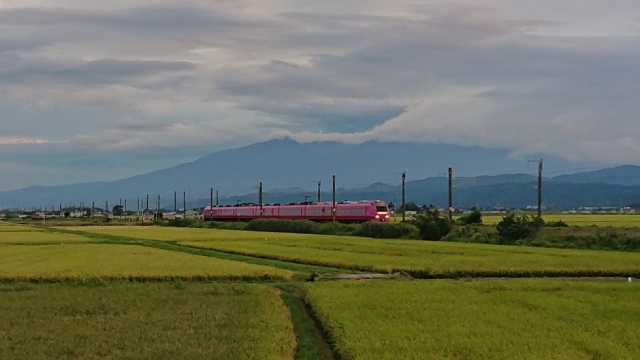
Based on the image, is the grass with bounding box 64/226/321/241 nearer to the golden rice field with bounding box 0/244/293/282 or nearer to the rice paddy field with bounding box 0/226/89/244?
the rice paddy field with bounding box 0/226/89/244

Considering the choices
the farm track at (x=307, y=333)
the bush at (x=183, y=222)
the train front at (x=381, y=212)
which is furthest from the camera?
the bush at (x=183, y=222)

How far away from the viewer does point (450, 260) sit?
30828mm

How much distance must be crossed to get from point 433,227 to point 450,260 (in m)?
22.5

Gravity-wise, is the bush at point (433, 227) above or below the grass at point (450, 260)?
above

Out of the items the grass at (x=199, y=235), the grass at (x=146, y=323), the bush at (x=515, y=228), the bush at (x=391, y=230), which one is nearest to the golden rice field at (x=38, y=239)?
the grass at (x=199, y=235)

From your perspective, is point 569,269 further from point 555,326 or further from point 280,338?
point 280,338

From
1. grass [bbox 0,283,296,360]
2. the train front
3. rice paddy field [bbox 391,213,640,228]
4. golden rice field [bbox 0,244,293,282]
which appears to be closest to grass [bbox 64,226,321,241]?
the train front

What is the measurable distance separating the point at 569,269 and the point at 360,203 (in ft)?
153

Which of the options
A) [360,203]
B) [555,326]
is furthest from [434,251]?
[360,203]

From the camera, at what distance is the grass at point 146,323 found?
40.8 ft

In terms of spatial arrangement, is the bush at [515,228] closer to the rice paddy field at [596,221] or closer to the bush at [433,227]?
the bush at [433,227]

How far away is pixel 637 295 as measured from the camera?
63.1 ft

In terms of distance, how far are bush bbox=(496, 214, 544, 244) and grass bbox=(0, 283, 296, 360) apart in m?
28.0

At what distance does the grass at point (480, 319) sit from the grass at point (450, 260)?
15.1 feet
